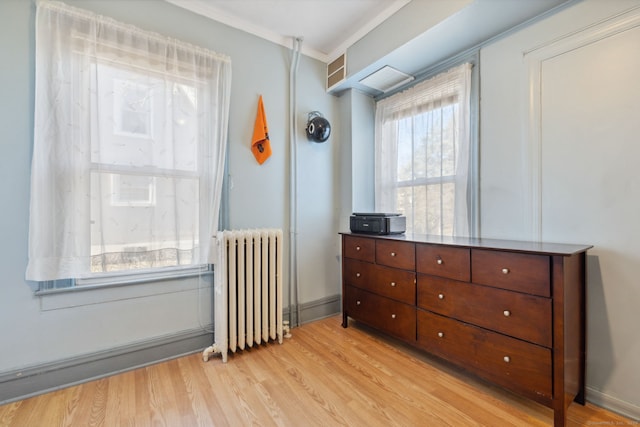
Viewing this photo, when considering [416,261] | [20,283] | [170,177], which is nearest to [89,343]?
[20,283]

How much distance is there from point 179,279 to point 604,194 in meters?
2.72

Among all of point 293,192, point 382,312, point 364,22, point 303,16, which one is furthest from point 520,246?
point 303,16

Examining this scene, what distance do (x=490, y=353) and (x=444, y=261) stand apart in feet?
1.78

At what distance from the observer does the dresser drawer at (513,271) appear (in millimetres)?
1324

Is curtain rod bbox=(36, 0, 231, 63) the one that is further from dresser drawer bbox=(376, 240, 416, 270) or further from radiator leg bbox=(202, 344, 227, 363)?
radiator leg bbox=(202, 344, 227, 363)

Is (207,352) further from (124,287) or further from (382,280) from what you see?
(382,280)

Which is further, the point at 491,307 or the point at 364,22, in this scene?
the point at 364,22

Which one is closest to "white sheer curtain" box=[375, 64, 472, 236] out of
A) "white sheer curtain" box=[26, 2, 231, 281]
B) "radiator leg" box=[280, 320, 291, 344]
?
"radiator leg" box=[280, 320, 291, 344]

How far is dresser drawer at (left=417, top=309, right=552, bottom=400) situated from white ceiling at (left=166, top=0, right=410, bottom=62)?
7.41 feet

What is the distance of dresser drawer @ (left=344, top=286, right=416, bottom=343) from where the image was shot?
1.94 m

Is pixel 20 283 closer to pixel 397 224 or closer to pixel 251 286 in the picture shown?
pixel 251 286

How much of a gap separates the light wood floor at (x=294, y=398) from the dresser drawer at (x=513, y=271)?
663mm

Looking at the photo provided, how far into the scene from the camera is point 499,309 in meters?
1.48

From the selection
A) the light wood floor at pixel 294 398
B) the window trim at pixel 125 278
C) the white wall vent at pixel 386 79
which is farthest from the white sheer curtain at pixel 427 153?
the window trim at pixel 125 278
